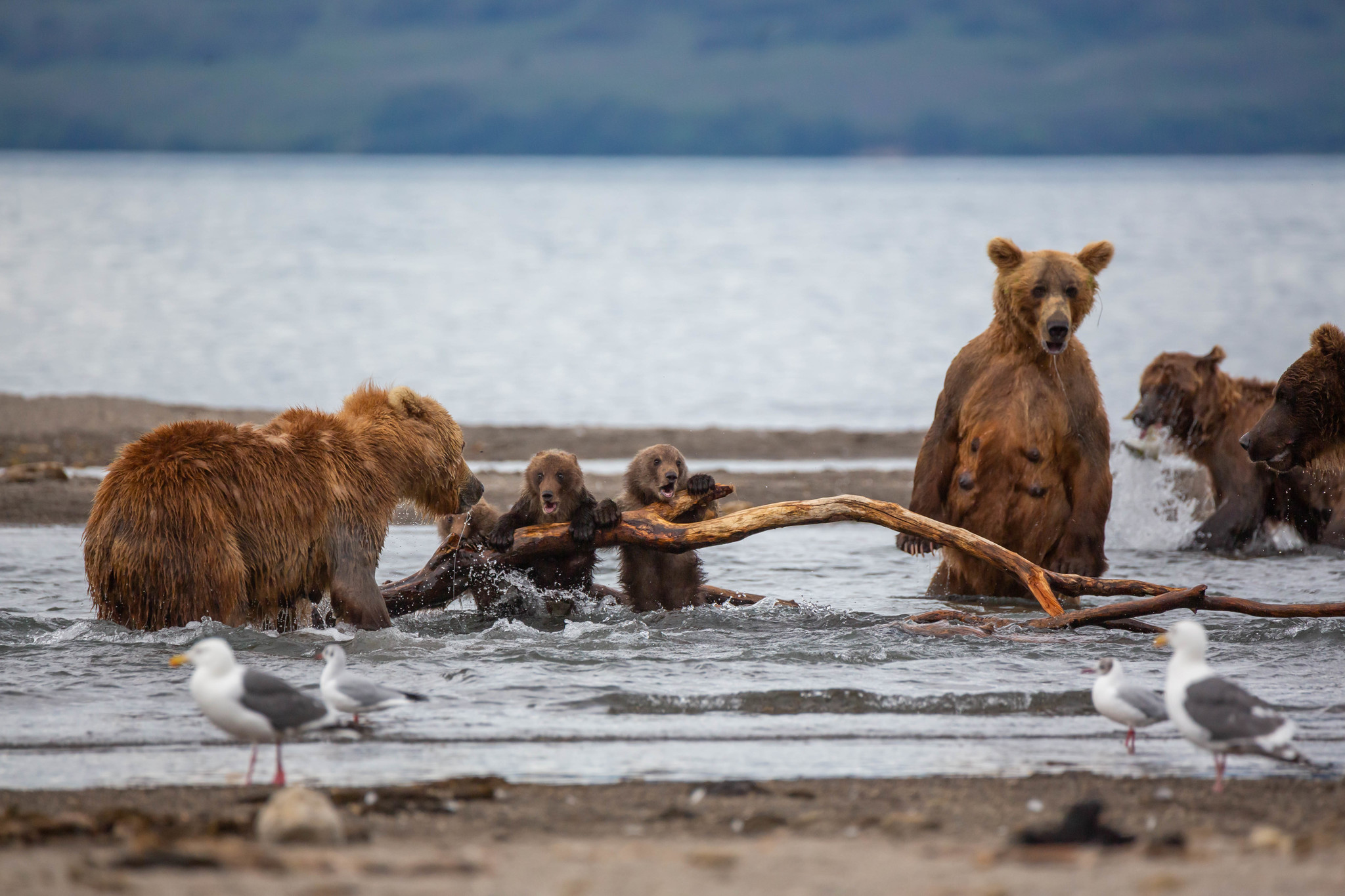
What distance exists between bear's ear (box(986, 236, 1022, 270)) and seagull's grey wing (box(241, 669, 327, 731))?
4860mm

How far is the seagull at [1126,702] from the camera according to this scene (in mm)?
5668

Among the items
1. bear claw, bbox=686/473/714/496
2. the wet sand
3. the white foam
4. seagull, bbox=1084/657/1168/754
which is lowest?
the wet sand

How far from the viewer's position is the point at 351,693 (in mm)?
5781

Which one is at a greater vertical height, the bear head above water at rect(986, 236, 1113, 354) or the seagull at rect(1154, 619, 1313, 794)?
the bear head above water at rect(986, 236, 1113, 354)

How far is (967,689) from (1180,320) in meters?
35.0

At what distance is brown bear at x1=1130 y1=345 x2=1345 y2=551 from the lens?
479 inches

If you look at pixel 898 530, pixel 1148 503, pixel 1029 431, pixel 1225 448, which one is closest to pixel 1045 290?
pixel 1029 431

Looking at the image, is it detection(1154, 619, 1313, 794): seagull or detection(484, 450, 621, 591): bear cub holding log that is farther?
detection(484, 450, 621, 591): bear cub holding log

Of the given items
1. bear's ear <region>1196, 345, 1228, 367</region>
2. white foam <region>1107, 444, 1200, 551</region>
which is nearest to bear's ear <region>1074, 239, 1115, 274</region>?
bear's ear <region>1196, 345, 1228, 367</region>

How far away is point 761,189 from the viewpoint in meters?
190

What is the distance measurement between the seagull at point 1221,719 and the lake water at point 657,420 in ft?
1.52

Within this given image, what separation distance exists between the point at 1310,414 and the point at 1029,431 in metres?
1.97

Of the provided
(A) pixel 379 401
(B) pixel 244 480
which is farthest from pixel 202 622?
(A) pixel 379 401

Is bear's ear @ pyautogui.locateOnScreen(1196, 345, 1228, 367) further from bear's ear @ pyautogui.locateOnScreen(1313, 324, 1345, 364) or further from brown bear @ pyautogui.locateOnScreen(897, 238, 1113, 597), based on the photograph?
brown bear @ pyautogui.locateOnScreen(897, 238, 1113, 597)
